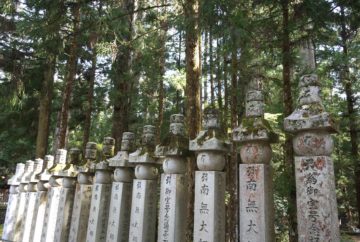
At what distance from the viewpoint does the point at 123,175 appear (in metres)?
5.54

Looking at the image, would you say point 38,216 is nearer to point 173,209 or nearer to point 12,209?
point 12,209

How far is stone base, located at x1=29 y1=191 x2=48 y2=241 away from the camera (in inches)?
280

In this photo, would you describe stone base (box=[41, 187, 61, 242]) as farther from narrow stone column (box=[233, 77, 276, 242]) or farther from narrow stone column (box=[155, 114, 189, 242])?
narrow stone column (box=[233, 77, 276, 242])

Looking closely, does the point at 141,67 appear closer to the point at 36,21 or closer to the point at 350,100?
the point at 36,21

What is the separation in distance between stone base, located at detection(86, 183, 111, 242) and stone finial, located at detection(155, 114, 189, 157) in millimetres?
1446

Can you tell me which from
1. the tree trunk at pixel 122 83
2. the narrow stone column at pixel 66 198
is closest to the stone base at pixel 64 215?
the narrow stone column at pixel 66 198

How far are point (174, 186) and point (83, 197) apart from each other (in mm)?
2249

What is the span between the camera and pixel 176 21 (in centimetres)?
721

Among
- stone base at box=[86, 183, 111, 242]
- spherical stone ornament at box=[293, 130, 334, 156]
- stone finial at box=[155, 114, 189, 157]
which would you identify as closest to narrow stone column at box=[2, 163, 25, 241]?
stone base at box=[86, 183, 111, 242]

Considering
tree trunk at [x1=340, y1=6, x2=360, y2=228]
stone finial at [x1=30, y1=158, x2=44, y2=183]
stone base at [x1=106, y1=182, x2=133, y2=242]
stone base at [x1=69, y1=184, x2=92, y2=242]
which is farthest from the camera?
tree trunk at [x1=340, y1=6, x2=360, y2=228]

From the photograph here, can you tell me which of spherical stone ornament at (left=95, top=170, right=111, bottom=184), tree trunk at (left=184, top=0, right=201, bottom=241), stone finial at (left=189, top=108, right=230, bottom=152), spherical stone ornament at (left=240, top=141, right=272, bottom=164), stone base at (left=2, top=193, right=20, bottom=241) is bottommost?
stone base at (left=2, top=193, right=20, bottom=241)

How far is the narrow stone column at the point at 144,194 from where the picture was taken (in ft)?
16.2

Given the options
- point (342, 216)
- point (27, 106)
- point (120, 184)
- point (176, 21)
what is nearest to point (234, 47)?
point (176, 21)

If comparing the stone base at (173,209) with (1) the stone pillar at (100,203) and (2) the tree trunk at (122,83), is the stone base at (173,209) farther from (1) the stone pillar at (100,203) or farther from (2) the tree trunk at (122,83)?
(2) the tree trunk at (122,83)
